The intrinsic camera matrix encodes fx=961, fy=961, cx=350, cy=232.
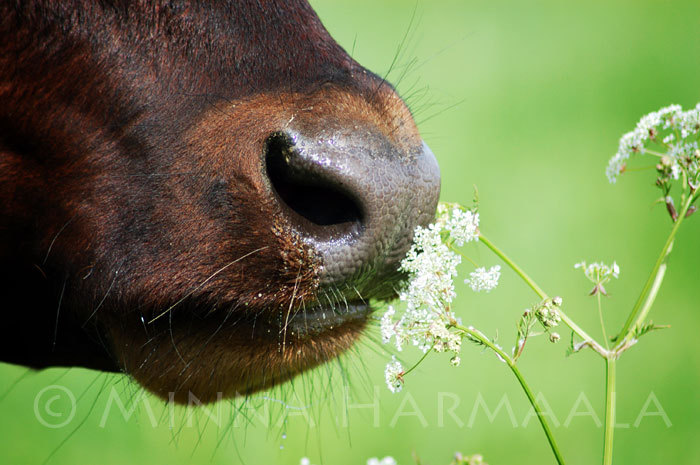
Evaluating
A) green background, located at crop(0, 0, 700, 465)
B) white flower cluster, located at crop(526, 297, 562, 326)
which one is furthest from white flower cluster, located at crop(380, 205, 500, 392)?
green background, located at crop(0, 0, 700, 465)

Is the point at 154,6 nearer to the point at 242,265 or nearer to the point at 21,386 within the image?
the point at 242,265

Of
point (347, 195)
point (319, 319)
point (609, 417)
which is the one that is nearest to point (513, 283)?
point (319, 319)

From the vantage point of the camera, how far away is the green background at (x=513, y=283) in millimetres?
3916

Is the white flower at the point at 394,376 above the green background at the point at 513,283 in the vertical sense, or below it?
below

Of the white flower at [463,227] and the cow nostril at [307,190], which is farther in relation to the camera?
the cow nostril at [307,190]

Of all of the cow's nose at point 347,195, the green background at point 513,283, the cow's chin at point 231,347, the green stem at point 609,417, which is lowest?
the green stem at point 609,417

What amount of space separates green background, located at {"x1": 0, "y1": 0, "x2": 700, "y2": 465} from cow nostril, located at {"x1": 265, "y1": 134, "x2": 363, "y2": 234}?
1.29ft

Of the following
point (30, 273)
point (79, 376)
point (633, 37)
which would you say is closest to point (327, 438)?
point (79, 376)

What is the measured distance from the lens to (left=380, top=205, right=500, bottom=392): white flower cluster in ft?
5.04

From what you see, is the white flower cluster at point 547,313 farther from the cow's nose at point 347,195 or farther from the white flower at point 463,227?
the cow's nose at point 347,195
